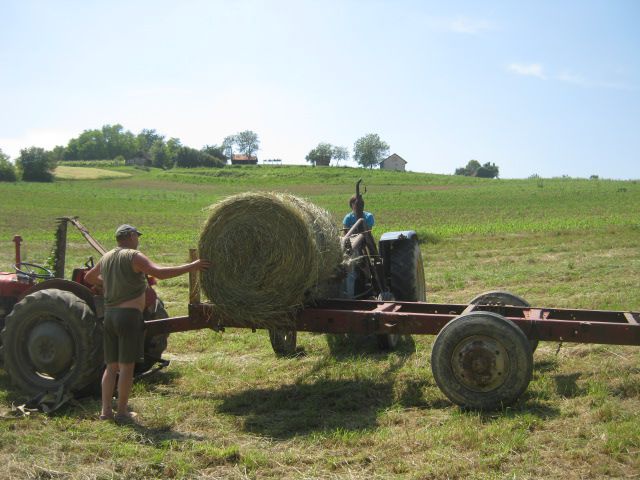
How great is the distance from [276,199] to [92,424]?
225cm

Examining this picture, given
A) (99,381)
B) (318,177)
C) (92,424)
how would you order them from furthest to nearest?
(318,177) → (99,381) → (92,424)

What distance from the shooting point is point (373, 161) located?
123 meters

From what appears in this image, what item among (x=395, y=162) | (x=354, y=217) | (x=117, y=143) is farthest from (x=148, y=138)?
(x=354, y=217)

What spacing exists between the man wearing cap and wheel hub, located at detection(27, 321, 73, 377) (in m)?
0.62

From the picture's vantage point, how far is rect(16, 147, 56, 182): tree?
219 feet

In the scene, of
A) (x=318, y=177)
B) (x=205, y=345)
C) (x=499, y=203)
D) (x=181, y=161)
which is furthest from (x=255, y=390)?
(x=181, y=161)

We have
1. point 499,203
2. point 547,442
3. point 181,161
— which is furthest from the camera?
point 181,161

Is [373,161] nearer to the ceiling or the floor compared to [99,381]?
nearer to the ceiling

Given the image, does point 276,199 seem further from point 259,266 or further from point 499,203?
point 499,203

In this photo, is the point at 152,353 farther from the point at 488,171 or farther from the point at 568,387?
the point at 488,171

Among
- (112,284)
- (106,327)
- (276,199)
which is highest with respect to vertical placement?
(276,199)

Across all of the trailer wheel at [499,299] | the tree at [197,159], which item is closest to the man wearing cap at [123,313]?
the trailer wheel at [499,299]

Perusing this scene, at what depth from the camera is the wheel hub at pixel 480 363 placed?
4949mm

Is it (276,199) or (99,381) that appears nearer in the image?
(276,199)
